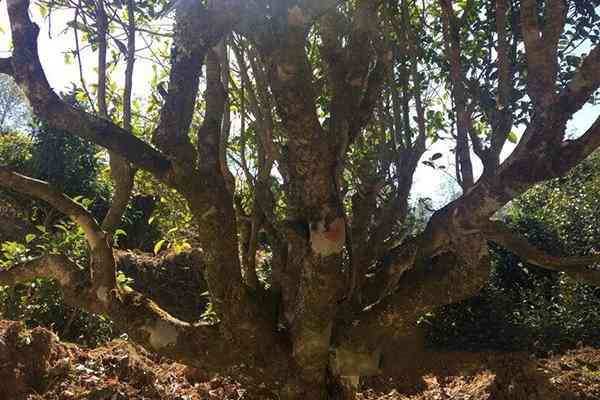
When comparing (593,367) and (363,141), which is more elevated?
(363,141)

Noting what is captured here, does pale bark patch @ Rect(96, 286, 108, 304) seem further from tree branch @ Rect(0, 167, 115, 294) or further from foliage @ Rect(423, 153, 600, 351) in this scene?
foliage @ Rect(423, 153, 600, 351)

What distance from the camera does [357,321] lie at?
2834 millimetres

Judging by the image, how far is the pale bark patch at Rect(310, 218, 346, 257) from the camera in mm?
2506

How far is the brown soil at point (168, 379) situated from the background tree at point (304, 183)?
1.43ft

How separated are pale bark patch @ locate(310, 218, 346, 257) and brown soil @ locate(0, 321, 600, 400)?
86cm

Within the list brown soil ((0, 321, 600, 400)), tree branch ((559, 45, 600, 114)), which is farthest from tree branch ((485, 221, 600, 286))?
brown soil ((0, 321, 600, 400))

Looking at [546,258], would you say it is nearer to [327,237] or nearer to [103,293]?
[327,237]

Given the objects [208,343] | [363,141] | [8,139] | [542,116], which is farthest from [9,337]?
[8,139]

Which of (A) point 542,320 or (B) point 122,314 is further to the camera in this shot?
(A) point 542,320

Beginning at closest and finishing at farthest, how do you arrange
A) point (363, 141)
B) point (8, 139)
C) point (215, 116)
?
point (215, 116) → point (363, 141) → point (8, 139)

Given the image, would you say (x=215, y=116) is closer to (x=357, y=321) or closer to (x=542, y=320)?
(x=357, y=321)

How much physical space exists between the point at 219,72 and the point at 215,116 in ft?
1.13

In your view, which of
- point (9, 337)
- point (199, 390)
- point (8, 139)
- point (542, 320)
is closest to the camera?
point (9, 337)

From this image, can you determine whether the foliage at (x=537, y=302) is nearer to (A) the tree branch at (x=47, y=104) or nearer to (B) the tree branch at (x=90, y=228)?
(B) the tree branch at (x=90, y=228)
